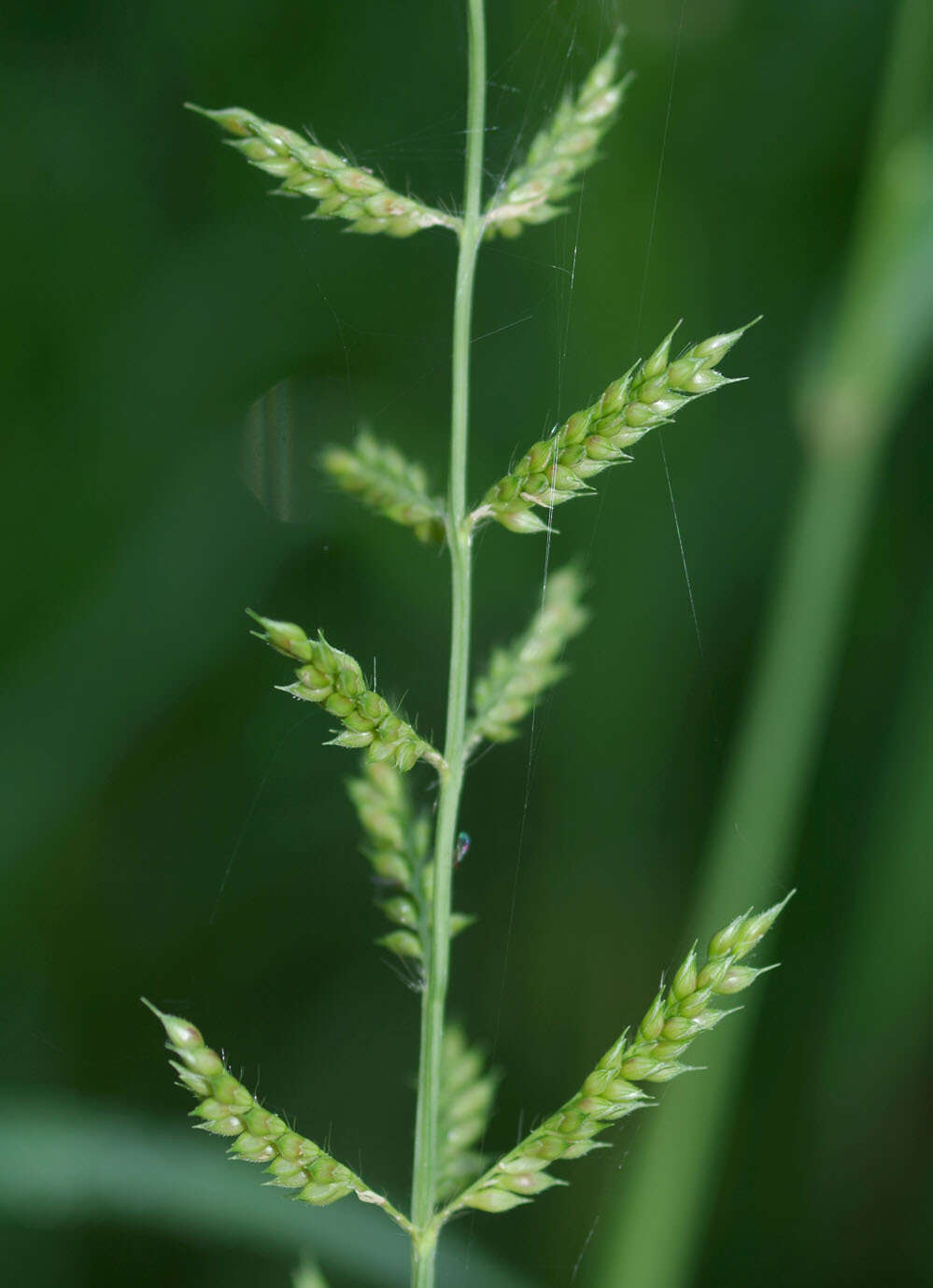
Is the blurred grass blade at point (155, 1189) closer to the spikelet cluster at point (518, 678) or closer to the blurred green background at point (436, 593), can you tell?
the blurred green background at point (436, 593)

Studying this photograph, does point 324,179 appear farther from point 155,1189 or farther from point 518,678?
point 155,1189

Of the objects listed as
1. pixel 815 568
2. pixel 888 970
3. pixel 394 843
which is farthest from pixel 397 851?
pixel 888 970

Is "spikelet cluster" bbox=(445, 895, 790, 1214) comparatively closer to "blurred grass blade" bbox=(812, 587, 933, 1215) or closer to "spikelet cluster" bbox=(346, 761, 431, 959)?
"spikelet cluster" bbox=(346, 761, 431, 959)

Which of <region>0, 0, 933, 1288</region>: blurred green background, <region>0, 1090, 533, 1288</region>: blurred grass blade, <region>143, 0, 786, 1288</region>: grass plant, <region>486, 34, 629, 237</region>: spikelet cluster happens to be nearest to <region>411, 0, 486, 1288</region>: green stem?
<region>143, 0, 786, 1288</region>: grass plant

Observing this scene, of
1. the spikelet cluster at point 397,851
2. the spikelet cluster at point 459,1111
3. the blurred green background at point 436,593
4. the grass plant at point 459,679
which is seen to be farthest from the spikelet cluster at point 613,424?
the blurred green background at point 436,593

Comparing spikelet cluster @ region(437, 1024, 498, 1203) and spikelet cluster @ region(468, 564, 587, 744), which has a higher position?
spikelet cluster @ region(468, 564, 587, 744)
